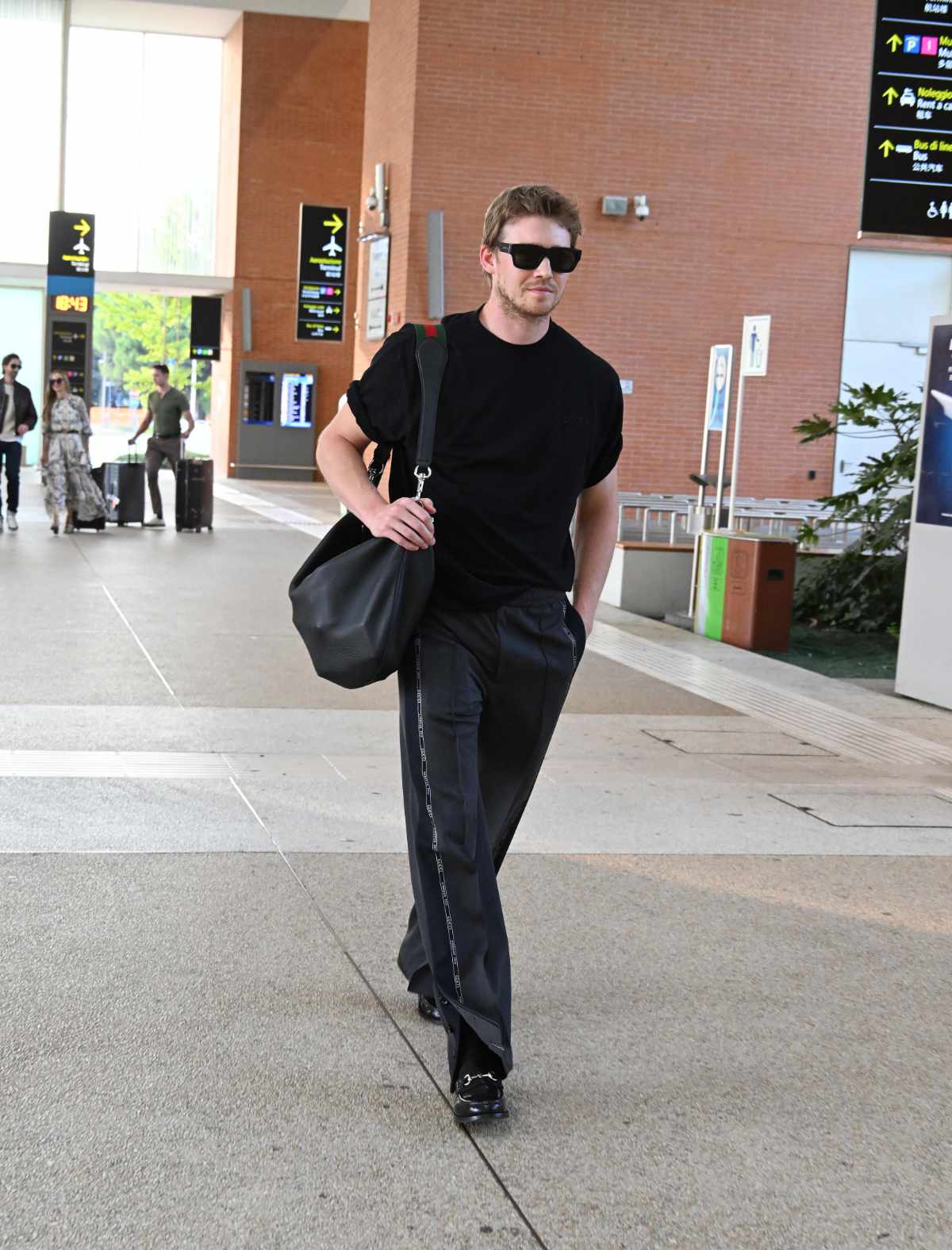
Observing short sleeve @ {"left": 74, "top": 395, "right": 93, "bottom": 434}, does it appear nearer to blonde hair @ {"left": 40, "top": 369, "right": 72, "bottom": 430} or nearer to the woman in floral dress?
the woman in floral dress

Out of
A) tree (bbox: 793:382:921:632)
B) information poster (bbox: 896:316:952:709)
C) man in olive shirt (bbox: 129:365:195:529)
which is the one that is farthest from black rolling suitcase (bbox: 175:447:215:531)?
information poster (bbox: 896:316:952:709)

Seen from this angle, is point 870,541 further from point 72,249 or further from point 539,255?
point 72,249

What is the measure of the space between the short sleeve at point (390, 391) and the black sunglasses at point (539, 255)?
0.27 meters

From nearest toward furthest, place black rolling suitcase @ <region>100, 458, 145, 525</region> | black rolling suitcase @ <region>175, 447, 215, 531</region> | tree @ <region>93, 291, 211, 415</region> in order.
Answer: black rolling suitcase @ <region>175, 447, 215, 531</region> → black rolling suitcase @ <region>100, 458, 145, 525</region> → tree @ <region>93, 291, 211, 415</region>

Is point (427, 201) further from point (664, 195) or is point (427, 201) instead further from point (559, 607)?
point (559, 607)

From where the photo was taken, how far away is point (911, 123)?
34.7 ft

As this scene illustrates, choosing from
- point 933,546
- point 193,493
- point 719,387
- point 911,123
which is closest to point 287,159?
point 193,493

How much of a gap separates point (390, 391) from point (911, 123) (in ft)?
27.0

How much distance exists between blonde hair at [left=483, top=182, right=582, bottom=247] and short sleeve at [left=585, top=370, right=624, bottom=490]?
0.35 metres

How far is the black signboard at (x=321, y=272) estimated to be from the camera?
31.2m

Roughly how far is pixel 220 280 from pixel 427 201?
1834 centimetres

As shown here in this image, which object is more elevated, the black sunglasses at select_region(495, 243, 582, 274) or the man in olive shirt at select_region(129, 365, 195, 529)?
the black sunglasses at select_region(495, 243, 582, 274)

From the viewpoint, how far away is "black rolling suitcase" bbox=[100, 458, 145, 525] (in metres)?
20.0

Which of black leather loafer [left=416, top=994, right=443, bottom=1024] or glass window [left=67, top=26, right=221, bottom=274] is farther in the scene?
glass window [left=67, top=26, right=221, bottom=274]
